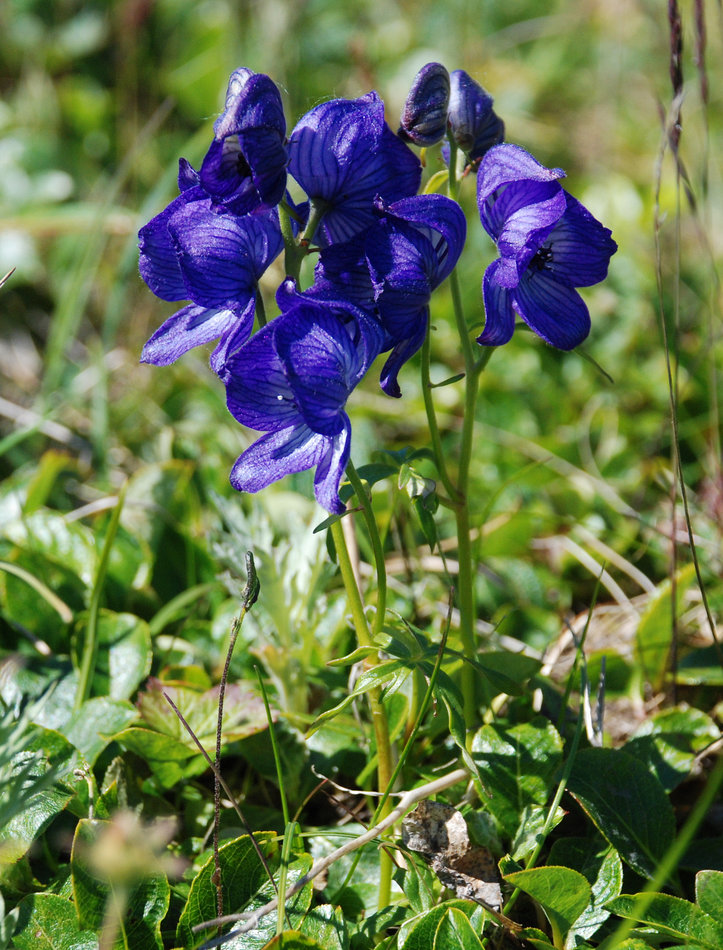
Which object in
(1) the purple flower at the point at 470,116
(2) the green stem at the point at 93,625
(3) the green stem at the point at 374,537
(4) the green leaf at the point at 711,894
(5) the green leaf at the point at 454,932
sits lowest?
(4) the green leaf at the point at 711,894

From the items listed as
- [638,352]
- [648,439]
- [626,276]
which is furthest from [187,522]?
[626,276]

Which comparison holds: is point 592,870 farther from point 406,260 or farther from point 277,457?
point 406,260

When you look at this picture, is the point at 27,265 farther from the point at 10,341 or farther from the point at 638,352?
the point at 638,352

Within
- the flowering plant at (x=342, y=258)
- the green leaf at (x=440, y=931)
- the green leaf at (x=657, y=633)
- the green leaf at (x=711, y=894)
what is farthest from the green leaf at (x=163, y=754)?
the green leaf at (x=657, y=633)

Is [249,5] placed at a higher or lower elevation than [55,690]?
higher

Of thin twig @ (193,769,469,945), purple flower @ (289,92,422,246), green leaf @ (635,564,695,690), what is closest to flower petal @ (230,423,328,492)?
purple flower @ (289,92,422,246)

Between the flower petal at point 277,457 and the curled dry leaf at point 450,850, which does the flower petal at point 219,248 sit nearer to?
the flower petal at point 277,457

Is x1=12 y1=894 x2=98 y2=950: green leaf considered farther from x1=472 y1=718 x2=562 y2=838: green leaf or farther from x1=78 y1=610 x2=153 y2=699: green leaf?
x1=472 y1=718 x2=562 y2=838: green leaf
